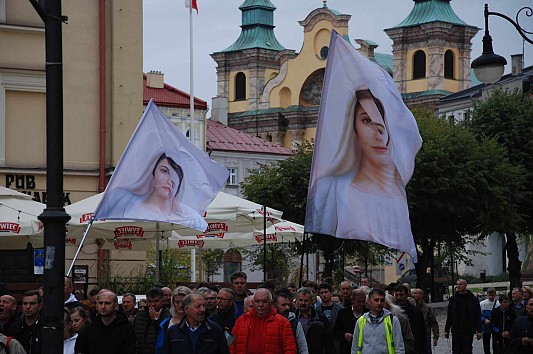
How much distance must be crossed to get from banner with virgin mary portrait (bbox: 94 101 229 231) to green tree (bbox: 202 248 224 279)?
159 ft

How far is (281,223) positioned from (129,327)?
12648 mm

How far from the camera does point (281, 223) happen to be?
25781 mm

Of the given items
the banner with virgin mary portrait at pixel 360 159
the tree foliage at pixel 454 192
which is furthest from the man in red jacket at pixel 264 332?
the tree foliage at pixel 454 192

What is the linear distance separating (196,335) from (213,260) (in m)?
65.8

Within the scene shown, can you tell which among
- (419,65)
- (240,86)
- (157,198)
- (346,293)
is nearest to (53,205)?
(346,293)

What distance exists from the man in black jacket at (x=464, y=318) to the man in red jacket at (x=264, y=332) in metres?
12.2

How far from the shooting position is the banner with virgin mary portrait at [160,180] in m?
19.2

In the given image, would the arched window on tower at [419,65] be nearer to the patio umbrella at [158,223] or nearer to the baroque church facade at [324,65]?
the baroque church facade at [324,65]

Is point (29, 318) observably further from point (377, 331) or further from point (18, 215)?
point (18, 215)

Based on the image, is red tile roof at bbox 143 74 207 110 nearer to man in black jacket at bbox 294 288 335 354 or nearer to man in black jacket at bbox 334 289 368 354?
man in black jacket at bbox 334 289 368 354

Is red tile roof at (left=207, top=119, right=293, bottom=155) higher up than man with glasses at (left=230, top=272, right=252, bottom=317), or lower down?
higher up

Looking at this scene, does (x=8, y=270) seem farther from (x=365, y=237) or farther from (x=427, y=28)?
(x=427, y=28)

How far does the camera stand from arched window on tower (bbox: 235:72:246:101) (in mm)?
142625

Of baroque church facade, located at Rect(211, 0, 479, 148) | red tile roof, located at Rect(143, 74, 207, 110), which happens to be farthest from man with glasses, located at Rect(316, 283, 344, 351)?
baroque church facade, located at Rect(211, 0, 479, 148)
